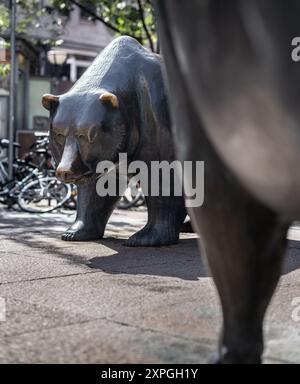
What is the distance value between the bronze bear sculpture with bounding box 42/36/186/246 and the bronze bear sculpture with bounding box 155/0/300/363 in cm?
399

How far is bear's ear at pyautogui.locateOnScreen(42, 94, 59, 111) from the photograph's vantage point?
6.40 meters

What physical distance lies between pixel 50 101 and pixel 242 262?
185 inches

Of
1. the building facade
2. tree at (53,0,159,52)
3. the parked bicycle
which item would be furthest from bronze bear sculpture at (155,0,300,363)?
the building facade

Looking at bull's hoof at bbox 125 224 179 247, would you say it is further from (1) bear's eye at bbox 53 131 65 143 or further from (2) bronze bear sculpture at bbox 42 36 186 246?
(1) bear's eye at bbox 53 131 65 143

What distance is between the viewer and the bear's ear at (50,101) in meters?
6.40

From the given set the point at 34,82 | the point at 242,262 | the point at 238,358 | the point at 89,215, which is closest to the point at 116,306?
the point at 238,358

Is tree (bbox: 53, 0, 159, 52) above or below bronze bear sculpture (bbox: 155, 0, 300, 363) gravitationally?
above

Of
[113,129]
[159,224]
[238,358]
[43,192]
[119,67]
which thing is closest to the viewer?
[238,358]

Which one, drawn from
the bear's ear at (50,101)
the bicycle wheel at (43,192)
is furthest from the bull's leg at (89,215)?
the bicycle wheel at (43,192)

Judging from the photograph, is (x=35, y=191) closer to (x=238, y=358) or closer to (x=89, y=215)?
(x=89, y=215)

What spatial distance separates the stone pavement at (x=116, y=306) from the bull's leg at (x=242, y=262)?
0.59m

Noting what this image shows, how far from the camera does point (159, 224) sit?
6734 mm

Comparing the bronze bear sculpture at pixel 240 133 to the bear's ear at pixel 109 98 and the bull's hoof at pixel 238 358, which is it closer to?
the bull's hoof at pixel 238 358
